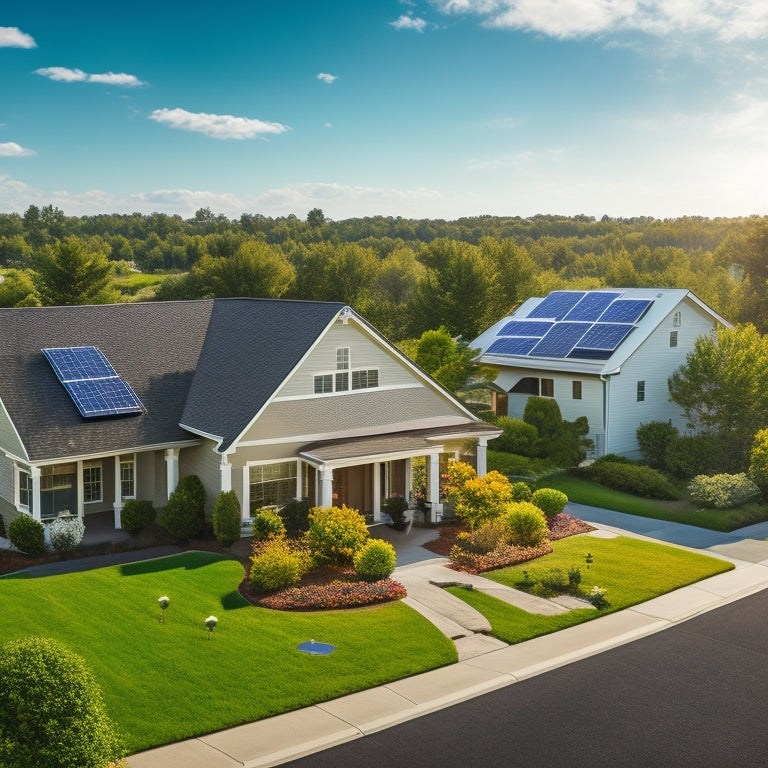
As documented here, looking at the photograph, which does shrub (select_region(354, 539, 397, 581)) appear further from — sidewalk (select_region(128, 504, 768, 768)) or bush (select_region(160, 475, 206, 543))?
bush (select_region(160, 475, 206, 543))

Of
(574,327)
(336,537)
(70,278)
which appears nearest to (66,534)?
(336,537)

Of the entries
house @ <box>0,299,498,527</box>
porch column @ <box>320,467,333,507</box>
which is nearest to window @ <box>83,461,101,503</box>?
house @ <box>0,299,498,527</box>

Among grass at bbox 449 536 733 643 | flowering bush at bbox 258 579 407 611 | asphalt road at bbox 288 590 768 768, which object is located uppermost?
flowering bush at bbox 258 579 407 611

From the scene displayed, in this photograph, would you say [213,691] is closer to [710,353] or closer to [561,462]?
[561,462]

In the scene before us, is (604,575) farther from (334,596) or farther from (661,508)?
→ (661,508)

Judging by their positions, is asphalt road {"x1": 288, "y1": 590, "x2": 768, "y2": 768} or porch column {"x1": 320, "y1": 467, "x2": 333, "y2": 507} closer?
asphalt road {"x1": 288, "y1": 590, "x2": 768, "y2": 768}

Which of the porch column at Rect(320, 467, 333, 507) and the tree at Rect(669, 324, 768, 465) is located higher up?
the tree at Rect(669, 324, 768, 465)

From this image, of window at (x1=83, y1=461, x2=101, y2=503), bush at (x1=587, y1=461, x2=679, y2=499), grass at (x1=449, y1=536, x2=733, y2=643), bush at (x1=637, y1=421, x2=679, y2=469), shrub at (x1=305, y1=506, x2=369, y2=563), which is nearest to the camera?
grass at (x1=449, y1=536, x2=733, y2=643)

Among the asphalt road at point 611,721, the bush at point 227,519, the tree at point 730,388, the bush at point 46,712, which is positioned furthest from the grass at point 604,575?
the tree at point 730,388
